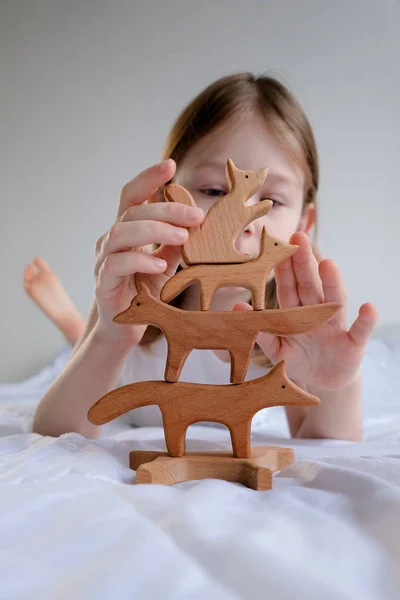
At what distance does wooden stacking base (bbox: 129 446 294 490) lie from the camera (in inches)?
23.0

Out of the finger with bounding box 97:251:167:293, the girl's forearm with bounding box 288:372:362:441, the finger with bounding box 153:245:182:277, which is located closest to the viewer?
the finger with bounding box 97:251:167:293

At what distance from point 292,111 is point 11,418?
2.62ft

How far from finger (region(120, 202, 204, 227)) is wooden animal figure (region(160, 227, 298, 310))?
0.16 ft

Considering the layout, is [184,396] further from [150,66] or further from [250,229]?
[150,66]

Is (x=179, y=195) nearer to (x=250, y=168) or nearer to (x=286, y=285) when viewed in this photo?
(x=286, y=285)

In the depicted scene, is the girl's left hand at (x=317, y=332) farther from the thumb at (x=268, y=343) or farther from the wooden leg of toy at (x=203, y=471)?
the wooden leg of toy at (x=203, y=471)

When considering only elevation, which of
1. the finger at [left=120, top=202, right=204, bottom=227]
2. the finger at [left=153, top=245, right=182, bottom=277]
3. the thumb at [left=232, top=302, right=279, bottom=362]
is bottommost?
the thumb at [left=232, top=302, right=279, bottom=362]

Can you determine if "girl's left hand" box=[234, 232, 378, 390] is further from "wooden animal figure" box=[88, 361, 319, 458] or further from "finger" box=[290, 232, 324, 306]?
"wooden animal figure" box=[88, 361, 319, 458]

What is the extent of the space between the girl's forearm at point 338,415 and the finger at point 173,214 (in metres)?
0.43

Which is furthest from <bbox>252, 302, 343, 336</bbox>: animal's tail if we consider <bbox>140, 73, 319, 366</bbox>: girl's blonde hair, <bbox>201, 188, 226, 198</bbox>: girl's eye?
<bbox>140, 73, 319, 366</bbox>: girl's blonde hair

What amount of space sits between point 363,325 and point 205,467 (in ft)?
0.78

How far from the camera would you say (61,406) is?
0.88 metres

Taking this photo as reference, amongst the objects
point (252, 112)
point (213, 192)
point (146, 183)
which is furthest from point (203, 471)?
point (252, 112)

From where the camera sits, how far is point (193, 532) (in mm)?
426
